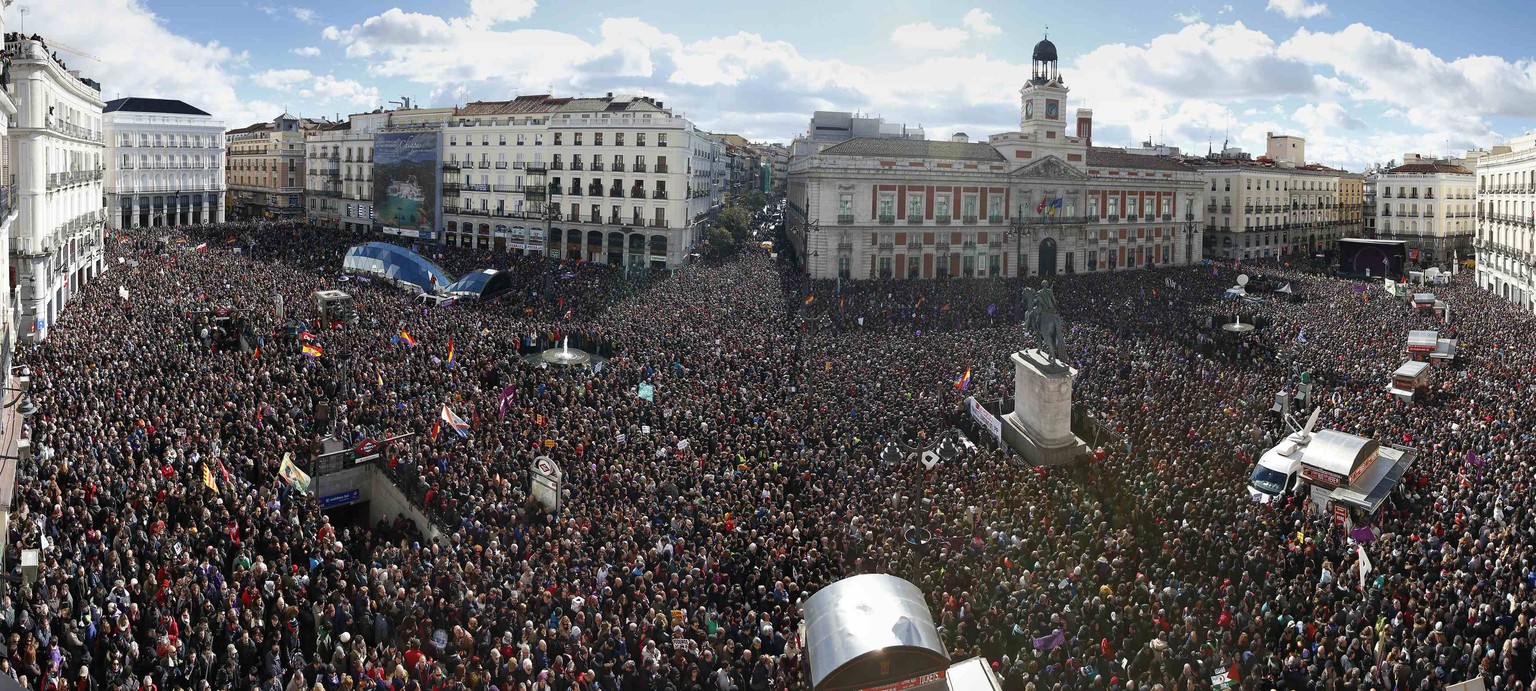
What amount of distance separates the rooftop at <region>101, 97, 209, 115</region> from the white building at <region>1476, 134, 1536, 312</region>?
91.2 metres

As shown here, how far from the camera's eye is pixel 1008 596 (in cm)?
1644

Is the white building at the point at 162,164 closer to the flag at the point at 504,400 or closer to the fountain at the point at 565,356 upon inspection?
the fountain at the point at 565,356

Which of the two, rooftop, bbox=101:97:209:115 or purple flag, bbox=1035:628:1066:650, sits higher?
rooftop, bbox=101:97:209:115

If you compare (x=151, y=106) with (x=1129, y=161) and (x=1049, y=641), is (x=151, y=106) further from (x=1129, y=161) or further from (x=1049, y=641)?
(x=1049, y=641)

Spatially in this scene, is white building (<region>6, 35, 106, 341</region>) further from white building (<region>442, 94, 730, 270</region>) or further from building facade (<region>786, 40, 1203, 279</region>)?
building facade (<region>786, 40, 1203, 279</region>)

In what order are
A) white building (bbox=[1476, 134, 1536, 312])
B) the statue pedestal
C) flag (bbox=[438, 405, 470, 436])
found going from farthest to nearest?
1. white building (bbox=[1476, 134, 1536, 312])
2. the statue pedestal
3. flag (bbox=[438, 405, 470, 436])

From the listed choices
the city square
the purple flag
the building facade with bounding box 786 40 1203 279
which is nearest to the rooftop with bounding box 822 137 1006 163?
the building facade with bounding box 786 40 1203 279

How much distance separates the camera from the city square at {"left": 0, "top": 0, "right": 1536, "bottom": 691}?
14.5m

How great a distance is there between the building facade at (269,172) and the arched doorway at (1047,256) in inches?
2473

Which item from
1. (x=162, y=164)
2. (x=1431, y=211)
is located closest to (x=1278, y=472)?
(x=1431, y=211)

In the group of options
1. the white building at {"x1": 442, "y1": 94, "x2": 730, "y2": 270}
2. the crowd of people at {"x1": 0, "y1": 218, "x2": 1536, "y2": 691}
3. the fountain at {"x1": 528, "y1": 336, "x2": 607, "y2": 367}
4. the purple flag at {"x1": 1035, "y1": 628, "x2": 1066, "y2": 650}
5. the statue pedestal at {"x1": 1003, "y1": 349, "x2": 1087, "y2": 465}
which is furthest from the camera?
the white building at {"x1": 442, "y1": 94, "x2": 730, "y2": 270}

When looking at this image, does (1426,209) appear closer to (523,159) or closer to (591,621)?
(523,159)

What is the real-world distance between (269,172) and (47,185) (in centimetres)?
6466

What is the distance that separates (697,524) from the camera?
1934 centimetres
